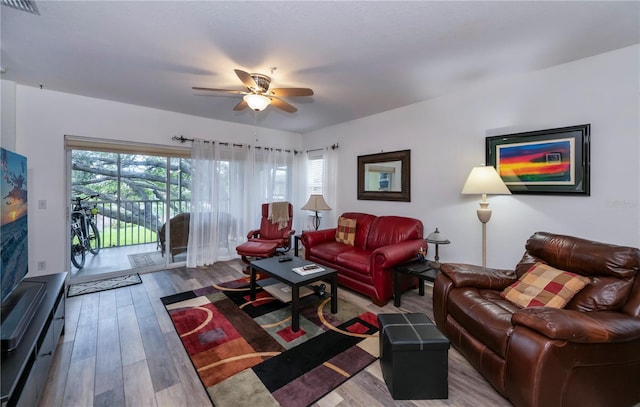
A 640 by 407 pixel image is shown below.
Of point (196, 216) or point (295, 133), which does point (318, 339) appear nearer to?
point (196, 216)

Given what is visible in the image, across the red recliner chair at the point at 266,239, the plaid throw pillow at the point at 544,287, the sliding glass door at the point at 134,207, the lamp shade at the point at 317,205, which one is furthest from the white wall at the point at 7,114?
the plaid throw pillow at the point at 544,287

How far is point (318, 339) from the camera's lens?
7.56 feet

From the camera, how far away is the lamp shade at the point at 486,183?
2598mm

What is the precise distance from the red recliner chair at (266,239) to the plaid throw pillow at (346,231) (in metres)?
0.81

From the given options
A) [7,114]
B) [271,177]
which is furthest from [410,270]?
[7,114]

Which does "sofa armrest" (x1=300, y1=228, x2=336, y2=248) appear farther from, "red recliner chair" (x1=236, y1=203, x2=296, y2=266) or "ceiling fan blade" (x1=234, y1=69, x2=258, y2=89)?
"ceiling fan blade" (x1=234, y1=69, x2=258, y2=89)

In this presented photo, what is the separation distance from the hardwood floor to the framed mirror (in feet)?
5.64

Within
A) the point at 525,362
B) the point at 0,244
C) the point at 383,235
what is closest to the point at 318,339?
the point at 525,362

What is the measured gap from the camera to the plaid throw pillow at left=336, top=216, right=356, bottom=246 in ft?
13.0

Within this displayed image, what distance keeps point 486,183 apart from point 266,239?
11.0ft

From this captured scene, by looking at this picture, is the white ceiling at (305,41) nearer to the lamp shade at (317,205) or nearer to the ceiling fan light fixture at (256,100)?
the ceiling fan light fixture at (256,100)

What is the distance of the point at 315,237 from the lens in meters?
4.01

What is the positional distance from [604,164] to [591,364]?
1.90 metres

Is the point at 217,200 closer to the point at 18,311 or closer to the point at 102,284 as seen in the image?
the point at 102,284
